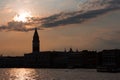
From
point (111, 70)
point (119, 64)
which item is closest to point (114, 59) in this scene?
point (119, 64)

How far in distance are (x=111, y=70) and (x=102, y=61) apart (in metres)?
57.7

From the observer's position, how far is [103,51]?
198 meters

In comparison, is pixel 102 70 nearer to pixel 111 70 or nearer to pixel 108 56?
pixel 111 70

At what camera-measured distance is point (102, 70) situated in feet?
456

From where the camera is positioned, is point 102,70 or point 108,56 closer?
point 102,70

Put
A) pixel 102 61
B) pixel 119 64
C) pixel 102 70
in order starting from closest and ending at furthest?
1. pixel 102 70
2. pixel 119 64
3. pixel 102 61

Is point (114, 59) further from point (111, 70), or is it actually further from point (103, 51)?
point (111, 70)

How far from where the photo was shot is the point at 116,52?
188 m

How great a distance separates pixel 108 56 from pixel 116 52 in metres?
3.81

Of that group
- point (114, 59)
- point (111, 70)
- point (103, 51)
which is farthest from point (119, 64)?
point (111, 70)

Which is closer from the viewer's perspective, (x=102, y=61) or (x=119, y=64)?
(x=119, y=64)

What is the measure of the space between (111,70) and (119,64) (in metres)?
45.3

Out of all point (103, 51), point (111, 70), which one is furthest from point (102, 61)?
point (111, 70)

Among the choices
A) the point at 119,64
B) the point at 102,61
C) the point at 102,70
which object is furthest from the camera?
the point at 102,61
